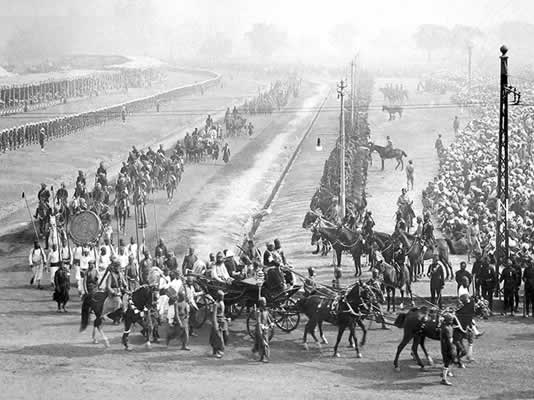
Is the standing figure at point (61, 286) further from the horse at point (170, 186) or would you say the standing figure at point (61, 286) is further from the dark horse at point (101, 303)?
the horse at point (170, 186)

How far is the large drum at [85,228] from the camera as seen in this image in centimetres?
2159

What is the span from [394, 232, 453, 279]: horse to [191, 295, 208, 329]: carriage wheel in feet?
19.0

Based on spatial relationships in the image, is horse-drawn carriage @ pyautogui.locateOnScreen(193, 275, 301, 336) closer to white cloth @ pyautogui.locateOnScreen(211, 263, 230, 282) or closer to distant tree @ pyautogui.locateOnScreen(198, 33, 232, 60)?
white cloth @ pyautogui.locateOnScreen(211, 263, 230, 282)

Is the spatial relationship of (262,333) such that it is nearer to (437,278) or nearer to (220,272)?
(220,272)

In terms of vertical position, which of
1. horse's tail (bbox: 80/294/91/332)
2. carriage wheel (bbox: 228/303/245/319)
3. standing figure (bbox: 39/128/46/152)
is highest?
standing figure (bbox: 39/128/46/152)

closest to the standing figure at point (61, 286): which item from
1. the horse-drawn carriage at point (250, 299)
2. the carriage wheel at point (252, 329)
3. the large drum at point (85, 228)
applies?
the large drum at point (85, 228)

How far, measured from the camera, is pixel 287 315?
17.5 meters

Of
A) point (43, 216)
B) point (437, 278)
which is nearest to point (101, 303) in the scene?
point (437, 278)

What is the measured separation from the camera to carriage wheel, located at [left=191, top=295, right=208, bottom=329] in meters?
17.6

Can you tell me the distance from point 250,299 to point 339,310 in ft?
7.17

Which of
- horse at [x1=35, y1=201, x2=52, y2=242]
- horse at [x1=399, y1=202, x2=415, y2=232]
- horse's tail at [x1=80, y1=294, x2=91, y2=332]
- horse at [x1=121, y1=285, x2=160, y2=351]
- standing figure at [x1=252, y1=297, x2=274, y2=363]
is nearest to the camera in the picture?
standing figure at [x1=252, y1=297, x2=274, y2=363]

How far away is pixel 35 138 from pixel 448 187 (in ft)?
74.4

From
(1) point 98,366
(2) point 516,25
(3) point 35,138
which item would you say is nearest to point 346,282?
(1) point 98,366

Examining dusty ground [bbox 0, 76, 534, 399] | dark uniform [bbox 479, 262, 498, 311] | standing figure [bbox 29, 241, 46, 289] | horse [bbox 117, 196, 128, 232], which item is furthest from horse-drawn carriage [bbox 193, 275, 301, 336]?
horse [bbox 117, 196, 128, 232]
